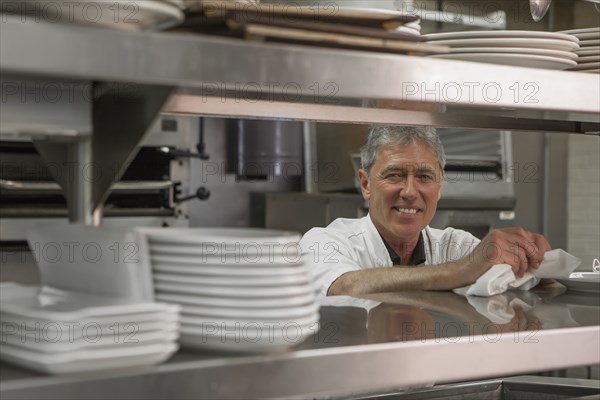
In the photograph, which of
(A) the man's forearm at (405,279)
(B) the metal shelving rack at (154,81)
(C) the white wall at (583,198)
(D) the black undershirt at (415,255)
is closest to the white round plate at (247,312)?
(B) the metal shelving rack at (154,81)

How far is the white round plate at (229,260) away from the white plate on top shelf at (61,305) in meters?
0.06

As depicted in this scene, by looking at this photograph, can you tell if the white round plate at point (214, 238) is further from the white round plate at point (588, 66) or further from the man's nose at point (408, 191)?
the man's nose at point (408, 191)

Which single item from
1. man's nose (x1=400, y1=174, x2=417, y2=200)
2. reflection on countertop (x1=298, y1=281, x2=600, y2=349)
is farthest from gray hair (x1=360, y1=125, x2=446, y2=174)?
reflection on countertop (x1=298, y1=281, x2=600, y2=349)

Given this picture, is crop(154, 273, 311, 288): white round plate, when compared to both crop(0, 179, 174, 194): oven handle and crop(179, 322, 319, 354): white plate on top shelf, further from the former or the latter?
crop(0, 179, 174, 194): oven handle

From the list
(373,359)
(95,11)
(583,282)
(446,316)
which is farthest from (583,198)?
(95,11)

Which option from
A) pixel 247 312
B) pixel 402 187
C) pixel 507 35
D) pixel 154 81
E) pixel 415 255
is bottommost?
pixel 415 255

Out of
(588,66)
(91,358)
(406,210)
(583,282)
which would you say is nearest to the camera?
(91,358)

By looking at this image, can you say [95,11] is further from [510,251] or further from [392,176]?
[392,176]

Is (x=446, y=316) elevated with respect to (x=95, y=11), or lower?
lower

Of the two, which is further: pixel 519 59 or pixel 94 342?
pixel 519 59

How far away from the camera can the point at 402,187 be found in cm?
291

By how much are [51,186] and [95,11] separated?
114 inches

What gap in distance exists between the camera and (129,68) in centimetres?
80

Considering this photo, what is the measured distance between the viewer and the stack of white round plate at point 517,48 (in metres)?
1.18
